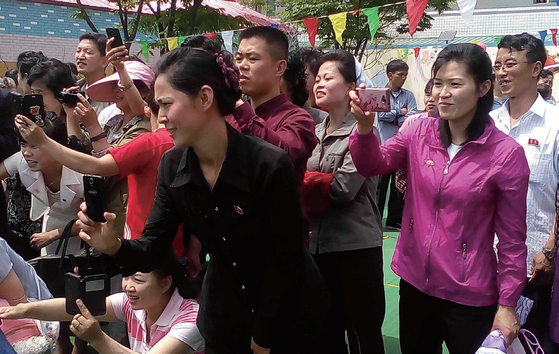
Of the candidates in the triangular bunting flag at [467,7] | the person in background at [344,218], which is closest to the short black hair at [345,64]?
the person in background at [344,218]

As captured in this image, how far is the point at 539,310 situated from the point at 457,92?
1044mm

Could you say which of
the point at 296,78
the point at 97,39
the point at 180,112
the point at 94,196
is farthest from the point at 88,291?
the point at 97,39

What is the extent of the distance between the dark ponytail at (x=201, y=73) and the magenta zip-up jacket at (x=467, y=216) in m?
0.59

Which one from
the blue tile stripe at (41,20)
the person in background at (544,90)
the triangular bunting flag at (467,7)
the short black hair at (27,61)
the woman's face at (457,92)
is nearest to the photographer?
the woman's face at (457,92)

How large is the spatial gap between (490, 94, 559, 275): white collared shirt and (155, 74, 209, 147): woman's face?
1597mm

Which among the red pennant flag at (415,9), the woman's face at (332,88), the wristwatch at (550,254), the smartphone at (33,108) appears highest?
the red pennant flag at (415,9)

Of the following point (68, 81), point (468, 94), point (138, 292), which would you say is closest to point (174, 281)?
point (138, 292)

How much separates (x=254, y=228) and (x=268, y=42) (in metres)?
0.95

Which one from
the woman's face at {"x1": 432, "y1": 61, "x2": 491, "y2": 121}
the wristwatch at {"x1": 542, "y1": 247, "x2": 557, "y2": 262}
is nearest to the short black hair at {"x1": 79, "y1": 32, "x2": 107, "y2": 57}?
the woman's face at {"x1": 432, "y1": 61, "x2": 491, "y2": 121}

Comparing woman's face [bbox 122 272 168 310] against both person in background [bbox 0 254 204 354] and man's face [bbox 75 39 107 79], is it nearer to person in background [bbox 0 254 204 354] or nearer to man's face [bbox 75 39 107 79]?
person in background [bbox 0 254 204 354]

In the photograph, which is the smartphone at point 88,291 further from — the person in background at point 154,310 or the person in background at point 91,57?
the person in background at point 91,57

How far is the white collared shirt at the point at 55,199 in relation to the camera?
8.83 ft

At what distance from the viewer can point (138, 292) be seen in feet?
7.07

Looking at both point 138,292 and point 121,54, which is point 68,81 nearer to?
point 121,54
